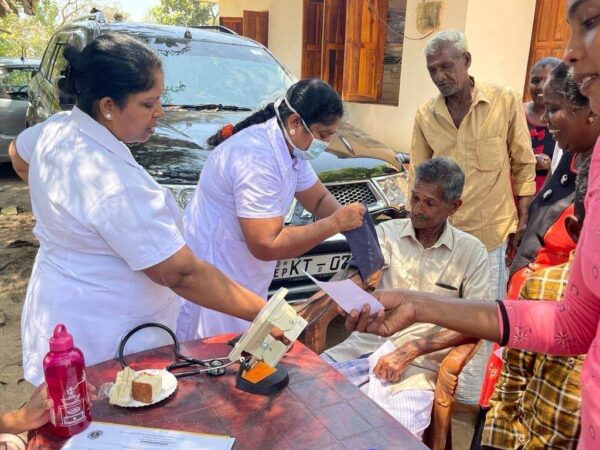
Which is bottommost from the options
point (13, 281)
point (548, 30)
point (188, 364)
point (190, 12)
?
point (13, 281)

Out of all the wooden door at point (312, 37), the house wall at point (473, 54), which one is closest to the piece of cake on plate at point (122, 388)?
the house wall at point (473, 54)

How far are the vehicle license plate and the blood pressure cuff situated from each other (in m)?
0.78

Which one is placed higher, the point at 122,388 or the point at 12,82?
the point at 12,82

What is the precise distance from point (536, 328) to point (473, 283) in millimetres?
1135

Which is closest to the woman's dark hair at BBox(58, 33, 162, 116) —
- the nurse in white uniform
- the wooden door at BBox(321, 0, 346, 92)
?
the nurse in white uniform

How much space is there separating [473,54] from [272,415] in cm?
527

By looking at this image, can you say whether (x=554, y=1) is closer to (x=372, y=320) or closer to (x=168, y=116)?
(x=168, y=116)

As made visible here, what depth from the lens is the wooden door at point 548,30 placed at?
5273mm

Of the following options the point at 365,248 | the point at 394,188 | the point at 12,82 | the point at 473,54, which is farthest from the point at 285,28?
the point at 365,248

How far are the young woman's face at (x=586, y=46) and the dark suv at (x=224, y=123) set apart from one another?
7.31 ft

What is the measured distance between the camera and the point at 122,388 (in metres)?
1.31

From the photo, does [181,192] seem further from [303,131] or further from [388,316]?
[388,316]

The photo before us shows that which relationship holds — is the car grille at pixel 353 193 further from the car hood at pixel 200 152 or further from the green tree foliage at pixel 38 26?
the green tree foliage at pixel 38 26

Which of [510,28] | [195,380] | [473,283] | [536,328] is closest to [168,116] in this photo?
[473,283]
